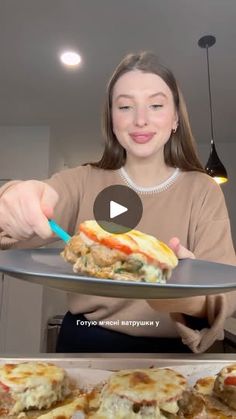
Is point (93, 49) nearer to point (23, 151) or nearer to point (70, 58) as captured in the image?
point (70, 58)

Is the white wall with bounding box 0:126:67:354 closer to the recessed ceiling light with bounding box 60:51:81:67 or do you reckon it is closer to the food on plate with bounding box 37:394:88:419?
the recessed ceiling light with bounding box 60:51:81:67

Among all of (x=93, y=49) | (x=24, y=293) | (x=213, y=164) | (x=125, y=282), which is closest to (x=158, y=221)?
(x=125, y=282)

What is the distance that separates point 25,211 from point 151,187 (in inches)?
15.7

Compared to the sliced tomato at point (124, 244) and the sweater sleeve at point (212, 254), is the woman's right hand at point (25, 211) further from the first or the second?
the sweater sleeve at point (212, 254)

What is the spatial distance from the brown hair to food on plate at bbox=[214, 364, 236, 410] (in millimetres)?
398

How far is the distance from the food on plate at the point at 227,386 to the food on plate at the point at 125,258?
20 cm

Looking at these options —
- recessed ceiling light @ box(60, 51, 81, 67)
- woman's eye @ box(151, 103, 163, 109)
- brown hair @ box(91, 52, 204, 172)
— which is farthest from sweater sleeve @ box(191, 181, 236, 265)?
recessed ceiling light @ box(60, 51, 81, 67)

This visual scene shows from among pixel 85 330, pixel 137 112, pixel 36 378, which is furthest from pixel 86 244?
pixel 137 112

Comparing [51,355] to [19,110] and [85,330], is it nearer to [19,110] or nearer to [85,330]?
[85,330]

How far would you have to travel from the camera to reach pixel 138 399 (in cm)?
38

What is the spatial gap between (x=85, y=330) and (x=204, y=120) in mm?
1044

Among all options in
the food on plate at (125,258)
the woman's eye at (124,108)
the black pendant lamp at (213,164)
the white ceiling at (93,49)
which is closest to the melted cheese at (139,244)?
the food on plate at (125,258)

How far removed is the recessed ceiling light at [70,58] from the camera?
1243 mm

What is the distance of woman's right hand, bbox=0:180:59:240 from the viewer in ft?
1.12
